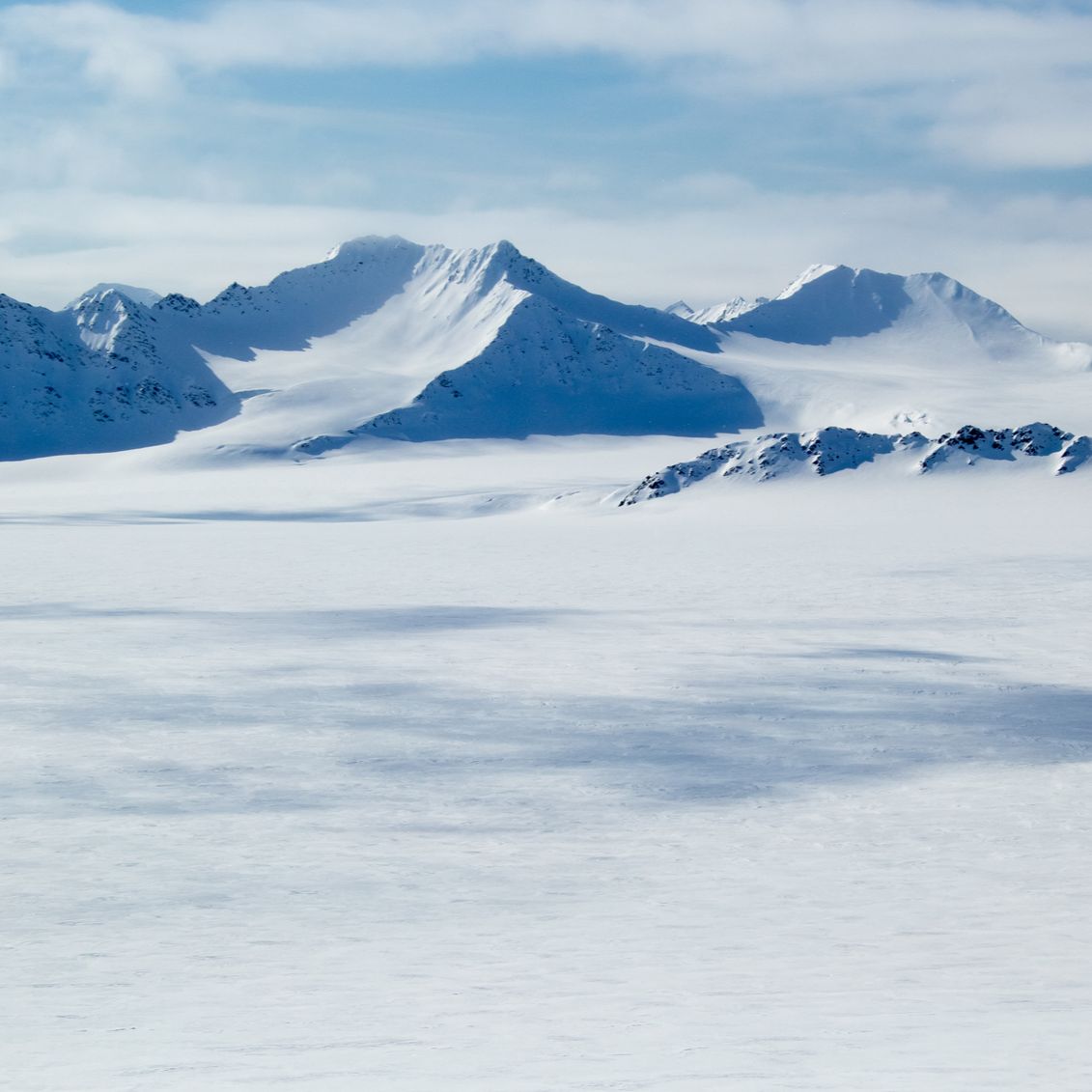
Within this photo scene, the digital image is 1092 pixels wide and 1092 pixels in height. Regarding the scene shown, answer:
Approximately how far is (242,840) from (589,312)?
117920mm

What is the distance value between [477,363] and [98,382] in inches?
1220

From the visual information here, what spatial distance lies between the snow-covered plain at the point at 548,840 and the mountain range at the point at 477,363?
6521 centimetres

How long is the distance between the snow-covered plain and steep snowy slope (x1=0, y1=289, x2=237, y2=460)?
85001 millimetres

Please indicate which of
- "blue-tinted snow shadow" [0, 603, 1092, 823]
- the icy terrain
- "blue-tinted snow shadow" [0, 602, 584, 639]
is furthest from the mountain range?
"blue-tinted snow shadow" [0, 603, 1092, 823]

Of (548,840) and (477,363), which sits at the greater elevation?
(477,363)

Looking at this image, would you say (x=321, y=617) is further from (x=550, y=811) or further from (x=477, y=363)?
(x=477, y=363)

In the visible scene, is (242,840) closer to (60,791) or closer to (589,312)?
(60,791)

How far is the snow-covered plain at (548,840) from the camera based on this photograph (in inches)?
201

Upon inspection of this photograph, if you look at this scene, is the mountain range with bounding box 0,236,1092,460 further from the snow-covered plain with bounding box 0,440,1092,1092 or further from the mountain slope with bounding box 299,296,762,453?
the snow-covered plain with bounding box 0,440,1092,1092

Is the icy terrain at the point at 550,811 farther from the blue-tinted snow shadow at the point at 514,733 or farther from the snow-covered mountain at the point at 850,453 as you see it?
the snow-covered mountain at the point at 850,453

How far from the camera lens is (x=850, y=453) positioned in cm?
4378

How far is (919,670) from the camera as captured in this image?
13.1m

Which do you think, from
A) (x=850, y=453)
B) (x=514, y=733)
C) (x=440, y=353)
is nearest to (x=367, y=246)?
(x=440, y=353)

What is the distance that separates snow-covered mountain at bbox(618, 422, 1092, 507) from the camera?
4231 centimetres
